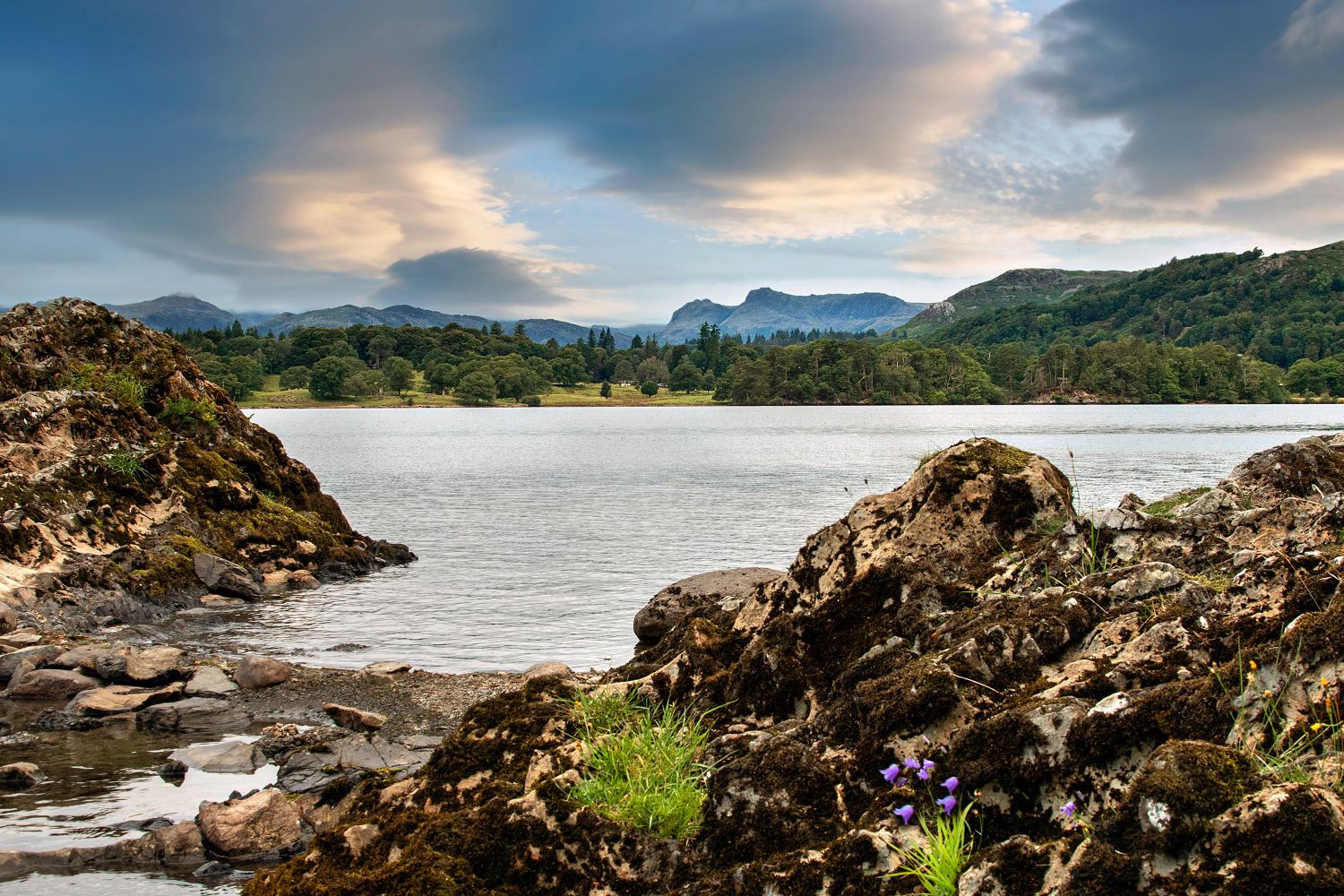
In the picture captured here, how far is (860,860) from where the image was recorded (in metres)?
5.08

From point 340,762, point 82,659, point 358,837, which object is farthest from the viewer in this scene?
point 82,659

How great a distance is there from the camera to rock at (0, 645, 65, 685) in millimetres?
16188

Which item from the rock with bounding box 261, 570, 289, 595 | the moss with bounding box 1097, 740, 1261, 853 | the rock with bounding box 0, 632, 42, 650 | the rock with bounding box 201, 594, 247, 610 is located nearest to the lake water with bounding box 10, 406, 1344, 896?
the rock with bounding box 201, 594, 247, 610

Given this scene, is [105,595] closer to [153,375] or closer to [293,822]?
[153,375]

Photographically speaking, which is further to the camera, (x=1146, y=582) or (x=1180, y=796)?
(x=1146, y=582)

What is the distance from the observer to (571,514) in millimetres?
47688

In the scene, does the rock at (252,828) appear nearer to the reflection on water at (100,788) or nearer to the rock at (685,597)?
the reflection on water at (100,788)

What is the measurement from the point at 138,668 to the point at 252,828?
7806mm

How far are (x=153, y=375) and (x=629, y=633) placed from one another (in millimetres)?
17836

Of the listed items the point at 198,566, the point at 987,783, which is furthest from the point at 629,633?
the point at 987,783

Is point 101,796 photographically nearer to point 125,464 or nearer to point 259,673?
point 259,673

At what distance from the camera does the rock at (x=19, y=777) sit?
1144 centimetres

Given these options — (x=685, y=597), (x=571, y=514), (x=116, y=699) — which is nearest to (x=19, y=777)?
(x=116, y=699)

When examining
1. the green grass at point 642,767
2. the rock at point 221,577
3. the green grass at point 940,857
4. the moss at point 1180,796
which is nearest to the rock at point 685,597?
the green grass at point 642,767
